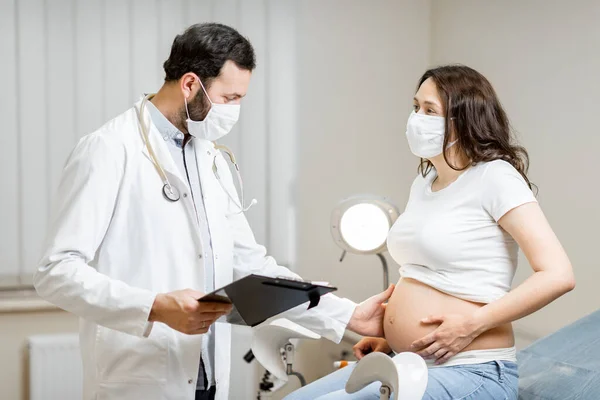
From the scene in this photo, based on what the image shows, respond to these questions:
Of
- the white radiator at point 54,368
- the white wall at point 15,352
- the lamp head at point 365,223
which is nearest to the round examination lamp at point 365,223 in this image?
the lamp head at point 365,223

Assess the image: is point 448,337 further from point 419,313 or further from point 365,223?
point 365,223

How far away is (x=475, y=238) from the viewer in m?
1.72

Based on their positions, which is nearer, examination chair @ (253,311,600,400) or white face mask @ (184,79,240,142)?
examination chair @ (253,311,600,400)

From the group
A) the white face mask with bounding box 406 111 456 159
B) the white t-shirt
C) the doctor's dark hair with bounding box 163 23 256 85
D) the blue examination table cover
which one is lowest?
the blue examination table cover

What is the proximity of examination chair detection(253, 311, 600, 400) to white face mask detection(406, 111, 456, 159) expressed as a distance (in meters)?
0.51

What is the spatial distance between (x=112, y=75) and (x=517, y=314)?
6.65 ft

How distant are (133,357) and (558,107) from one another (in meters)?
1.78

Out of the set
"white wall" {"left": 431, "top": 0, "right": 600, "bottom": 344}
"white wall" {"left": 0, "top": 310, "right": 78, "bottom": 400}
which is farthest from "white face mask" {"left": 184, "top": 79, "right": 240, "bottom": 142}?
"white wall" {"left": 0, "top": 310, "right": 78, "bottom": 400}

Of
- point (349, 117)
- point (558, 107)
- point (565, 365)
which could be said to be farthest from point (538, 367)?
point (349, 117)

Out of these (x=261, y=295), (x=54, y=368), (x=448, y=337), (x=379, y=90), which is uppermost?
(x=379, y=90)

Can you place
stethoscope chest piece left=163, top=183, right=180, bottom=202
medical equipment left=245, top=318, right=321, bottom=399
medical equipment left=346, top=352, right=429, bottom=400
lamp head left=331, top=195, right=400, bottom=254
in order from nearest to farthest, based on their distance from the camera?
medical equipment left=346, top=352, right=429, bottom=400, stethoscope chest piece left=163, top=183, right=180, bottom=202, medical equipment left=245, top=318, right=321, bottom=399, lamp head left=331, top=195, right=400, bottom=254

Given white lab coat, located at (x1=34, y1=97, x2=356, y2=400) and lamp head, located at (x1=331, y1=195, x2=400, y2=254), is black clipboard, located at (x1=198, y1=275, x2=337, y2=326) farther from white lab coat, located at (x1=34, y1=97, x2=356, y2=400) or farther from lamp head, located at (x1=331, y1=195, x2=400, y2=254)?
lamp head, located at (x1=331, y1=195, x2=400, y2=254)

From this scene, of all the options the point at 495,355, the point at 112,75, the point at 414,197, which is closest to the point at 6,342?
the point at 112,75

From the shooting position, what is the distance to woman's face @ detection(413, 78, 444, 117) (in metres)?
1.85
